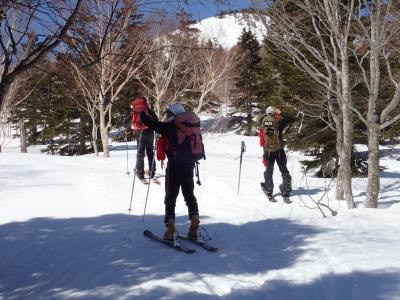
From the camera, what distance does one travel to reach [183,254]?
18.2ft

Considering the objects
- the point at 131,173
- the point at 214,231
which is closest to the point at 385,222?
the point at 214,231

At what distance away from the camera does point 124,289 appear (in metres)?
4.39

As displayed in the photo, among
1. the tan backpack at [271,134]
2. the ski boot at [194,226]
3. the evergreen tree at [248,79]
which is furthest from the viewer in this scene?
the evergreen tree at [248,79]

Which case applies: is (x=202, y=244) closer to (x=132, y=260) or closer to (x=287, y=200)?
(x=132, y=260)

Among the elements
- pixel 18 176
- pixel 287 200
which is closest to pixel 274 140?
pixel 287 200

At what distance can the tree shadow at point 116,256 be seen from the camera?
4609 millimetres

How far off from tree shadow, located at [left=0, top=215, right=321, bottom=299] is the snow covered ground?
0.5 inches

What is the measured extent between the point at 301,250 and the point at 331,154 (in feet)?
35.9

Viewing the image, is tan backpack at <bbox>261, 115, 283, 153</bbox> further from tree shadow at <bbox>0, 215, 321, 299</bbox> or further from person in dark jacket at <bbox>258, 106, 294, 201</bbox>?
tree shadow at <bbox>0, 215, 321, 299</bbox>

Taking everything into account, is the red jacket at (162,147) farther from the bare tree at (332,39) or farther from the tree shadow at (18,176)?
the tree shadow at (18,176)

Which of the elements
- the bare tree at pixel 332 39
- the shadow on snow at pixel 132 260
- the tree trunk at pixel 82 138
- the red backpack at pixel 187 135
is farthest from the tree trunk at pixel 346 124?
the tree trunk at pixel 82 138

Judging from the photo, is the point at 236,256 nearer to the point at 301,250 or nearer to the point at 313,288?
the point at 301,250

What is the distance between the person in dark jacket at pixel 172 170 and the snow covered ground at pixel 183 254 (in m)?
0.42

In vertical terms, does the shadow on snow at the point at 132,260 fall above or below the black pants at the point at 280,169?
below
